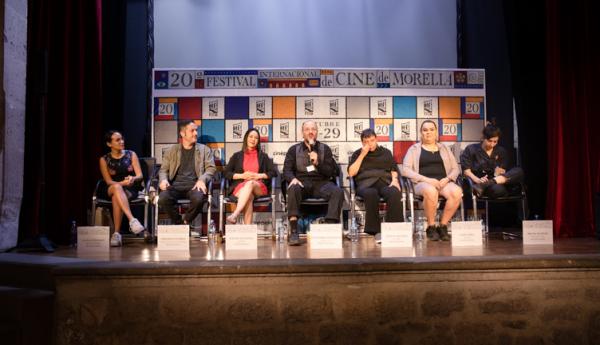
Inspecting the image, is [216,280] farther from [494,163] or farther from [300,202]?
[494,163]

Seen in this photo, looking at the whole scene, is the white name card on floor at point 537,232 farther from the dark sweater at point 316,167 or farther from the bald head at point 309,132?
the bald head at point 309,132

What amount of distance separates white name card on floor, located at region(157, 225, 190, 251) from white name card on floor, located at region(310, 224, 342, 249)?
86 cm

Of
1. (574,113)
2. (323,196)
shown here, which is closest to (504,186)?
(574,113)

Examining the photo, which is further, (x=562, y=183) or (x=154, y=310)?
(x=562, y=183)

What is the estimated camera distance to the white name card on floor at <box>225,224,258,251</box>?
373cm

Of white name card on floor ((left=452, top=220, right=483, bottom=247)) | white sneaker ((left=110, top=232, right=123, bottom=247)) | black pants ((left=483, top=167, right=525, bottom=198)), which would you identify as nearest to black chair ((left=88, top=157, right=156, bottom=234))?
white sneaker ((left=110, top=232, right=123, bottom=247))

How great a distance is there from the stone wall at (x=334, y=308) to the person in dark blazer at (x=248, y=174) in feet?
5.73

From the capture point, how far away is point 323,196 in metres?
4.63

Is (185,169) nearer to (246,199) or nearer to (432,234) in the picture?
(246,199)

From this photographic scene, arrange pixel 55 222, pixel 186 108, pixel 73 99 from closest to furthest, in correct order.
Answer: pixel 55 222 → pixel 73 99 → pixel 186 108

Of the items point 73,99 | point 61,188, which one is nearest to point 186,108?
point 73,99

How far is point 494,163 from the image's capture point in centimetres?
477

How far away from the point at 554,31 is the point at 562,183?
136 cm

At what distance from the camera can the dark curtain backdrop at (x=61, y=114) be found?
409 centimetres
